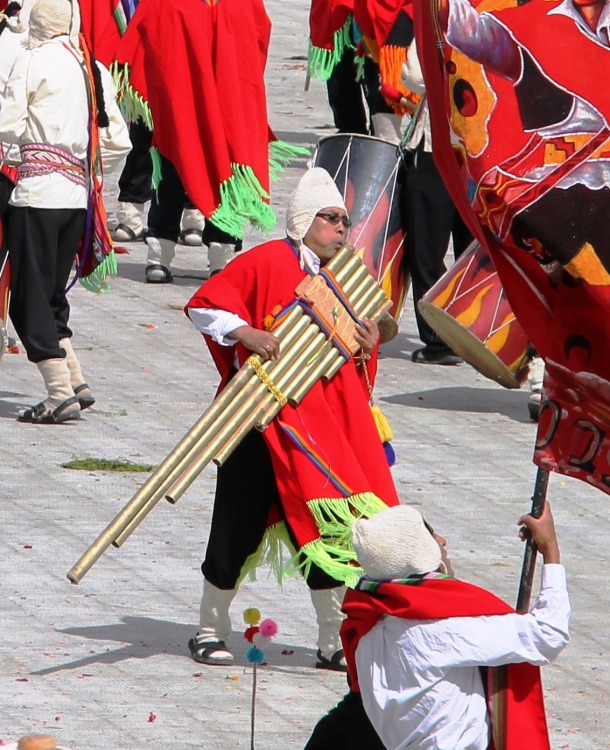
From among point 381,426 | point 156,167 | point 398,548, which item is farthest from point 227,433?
point 156,167

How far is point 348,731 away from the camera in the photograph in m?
4.49

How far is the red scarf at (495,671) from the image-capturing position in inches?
163

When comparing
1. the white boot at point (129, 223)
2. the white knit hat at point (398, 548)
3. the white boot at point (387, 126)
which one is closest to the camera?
the white knit hat at point (398, 548)

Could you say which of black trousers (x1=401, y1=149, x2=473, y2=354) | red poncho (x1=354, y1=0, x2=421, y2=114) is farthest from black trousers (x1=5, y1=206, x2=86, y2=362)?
red poncho (x1=354, y1=0, x2=421, y2=114)

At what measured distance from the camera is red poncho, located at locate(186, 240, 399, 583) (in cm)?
632

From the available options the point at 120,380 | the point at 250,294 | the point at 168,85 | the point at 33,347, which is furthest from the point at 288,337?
the point at 168,85

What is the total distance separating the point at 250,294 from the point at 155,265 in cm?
555

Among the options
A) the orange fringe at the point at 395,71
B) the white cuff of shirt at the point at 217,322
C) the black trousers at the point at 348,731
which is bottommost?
the orange fringe at the point at 395,71

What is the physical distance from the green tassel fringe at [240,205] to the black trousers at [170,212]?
0.24m

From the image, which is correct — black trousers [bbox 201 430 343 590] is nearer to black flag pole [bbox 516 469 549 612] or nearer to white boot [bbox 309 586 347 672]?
white boot [bbox 309 586 347 672]

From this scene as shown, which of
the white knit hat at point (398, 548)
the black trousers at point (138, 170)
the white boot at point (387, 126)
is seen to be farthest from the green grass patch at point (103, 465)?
the white knit hat at point (398, 548)

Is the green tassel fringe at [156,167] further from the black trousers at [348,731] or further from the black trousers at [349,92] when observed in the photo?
the black trousers at [348,731]

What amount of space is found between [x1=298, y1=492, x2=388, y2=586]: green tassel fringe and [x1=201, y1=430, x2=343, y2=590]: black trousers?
0.68ft

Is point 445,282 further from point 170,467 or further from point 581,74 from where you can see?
point 581,74
